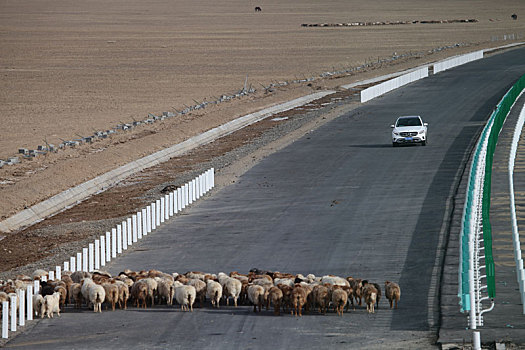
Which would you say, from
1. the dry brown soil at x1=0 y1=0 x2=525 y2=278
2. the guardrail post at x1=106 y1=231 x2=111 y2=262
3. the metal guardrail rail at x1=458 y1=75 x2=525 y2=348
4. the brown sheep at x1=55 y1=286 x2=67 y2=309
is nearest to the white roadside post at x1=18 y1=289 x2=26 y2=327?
the brown sheep at x1=55 y1=286 x2=67 y2=309

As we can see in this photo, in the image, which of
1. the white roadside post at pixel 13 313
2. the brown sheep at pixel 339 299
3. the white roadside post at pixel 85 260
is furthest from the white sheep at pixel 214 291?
the white roadside post at pixel 85 260

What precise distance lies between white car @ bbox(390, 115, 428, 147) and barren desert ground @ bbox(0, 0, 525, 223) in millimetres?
12725

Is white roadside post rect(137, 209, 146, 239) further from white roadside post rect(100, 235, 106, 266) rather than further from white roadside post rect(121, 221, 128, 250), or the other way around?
white roadside post rect(100, 235, 106, 266)

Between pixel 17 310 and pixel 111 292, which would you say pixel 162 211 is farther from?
pixel 17 310

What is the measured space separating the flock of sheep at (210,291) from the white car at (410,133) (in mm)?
28022

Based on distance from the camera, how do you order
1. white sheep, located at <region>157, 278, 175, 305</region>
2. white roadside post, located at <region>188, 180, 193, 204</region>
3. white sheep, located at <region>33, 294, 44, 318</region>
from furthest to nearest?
white roadside post, located at <region>188, 180, 193, 204</region>, white sheep, located at <region>157, 278, 175, 305</region>, white sheep, located at <region>33, 294, 44, 318</region>

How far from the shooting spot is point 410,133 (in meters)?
50.7

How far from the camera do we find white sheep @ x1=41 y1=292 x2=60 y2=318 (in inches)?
864

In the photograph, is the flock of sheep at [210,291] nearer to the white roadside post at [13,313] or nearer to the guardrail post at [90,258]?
the white roadside post at [13,313]

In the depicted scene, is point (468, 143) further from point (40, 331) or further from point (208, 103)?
point (40, 331)

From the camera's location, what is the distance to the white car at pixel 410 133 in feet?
166

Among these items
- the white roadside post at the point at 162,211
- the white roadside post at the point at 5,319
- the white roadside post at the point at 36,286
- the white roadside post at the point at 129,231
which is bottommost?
the white roadside post at the point at 5,319

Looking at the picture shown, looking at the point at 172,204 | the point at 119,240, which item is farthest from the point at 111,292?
the point at 172,204

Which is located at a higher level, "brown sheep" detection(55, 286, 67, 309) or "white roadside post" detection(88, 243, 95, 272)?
"white roadside post" detection(88, 243, 95, 272)
